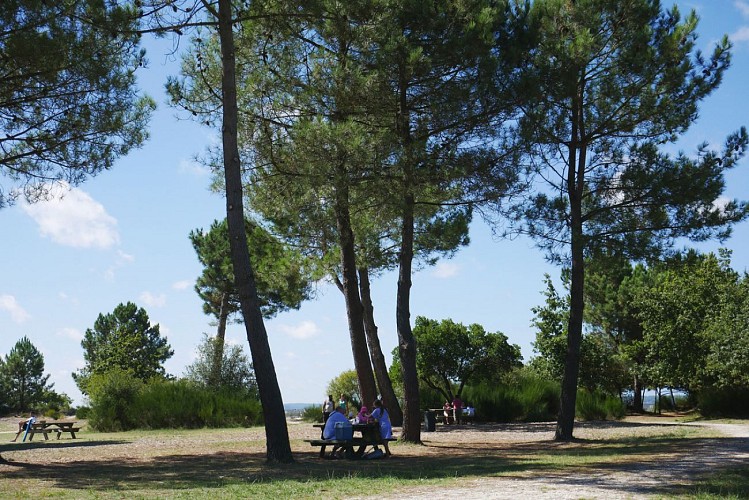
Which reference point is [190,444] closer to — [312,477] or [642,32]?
[312,477]

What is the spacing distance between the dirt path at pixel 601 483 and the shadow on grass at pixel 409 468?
0.07ft

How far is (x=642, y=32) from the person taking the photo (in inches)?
654

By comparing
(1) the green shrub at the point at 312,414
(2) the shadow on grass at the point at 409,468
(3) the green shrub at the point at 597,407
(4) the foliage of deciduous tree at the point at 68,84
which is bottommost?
(2) the shadow on grass at the point at 409,468

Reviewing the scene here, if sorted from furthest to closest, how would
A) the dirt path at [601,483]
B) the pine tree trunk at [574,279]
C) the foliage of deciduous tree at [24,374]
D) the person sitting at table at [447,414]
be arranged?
the foliage of deciduous tree at [24,374] → the person sitting at table at [447,414] → the pine tree trunk at [574,279] → the dirt path at [601,483]

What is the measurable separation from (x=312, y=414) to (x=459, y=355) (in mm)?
5664

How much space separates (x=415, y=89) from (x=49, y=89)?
6956mm

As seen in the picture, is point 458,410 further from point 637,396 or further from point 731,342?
point 637,396

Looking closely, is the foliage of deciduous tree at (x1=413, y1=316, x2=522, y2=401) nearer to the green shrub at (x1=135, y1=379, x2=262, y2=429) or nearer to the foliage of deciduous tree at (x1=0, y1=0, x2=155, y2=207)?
the green shrub at (x1=135, y1=379, x2=262, y2=429)

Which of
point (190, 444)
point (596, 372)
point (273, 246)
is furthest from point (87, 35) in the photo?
point (596, 372)

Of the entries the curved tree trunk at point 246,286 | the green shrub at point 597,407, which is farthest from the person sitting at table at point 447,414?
the curved tree trunk at point 246,286

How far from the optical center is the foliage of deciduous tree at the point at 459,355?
2852cm

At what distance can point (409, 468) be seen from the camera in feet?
37.9

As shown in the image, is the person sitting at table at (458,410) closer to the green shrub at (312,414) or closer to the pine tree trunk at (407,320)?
the green shrub at (312,414)

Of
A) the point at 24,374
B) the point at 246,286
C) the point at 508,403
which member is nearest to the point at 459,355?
the point at 508,403
